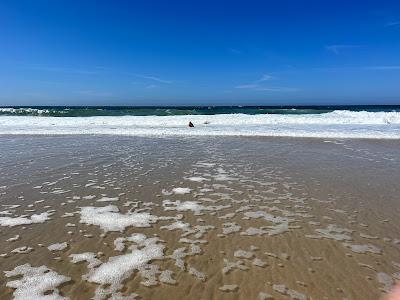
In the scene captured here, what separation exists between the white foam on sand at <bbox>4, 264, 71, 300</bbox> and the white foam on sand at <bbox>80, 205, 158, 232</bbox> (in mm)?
1332

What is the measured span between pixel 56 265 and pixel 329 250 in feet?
10.7

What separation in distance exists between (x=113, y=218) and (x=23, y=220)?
1.35 meters

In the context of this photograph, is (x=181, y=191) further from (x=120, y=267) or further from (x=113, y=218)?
(x=120, y=267)

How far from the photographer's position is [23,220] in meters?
5.42

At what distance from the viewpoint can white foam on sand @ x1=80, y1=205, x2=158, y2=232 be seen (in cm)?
529

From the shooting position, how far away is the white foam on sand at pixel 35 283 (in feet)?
11.1

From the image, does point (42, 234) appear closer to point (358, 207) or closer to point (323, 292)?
point (323, 292)

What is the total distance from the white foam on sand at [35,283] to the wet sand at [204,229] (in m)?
0.02

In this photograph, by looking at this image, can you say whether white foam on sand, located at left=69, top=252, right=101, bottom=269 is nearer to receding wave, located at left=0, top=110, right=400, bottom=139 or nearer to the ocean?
the ocean

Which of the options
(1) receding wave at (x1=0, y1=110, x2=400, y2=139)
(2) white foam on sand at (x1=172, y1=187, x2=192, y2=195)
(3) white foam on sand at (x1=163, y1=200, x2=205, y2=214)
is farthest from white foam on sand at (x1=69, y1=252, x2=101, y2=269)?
(1) receding wave at (x1=0, y1=110, x2=400, y2=139)

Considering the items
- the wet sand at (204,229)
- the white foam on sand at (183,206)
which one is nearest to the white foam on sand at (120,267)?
the wet sand at (204,229)

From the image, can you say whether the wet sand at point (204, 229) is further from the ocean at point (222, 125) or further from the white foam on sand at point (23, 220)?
the ocean at point (222, 125)

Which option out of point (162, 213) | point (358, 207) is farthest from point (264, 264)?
point (358, 207)

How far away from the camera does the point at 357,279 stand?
3711 mm
